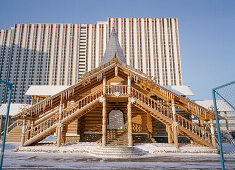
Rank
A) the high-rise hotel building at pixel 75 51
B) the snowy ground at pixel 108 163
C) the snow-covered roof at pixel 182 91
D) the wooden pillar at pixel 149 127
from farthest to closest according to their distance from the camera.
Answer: the high-rise hotel building at pixel 75 51 < the snow-covered roof at pixel 182 91 < the wooden pillar at pixel 149 127 < the snowy ground at pixel 108 163

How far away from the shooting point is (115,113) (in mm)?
20156

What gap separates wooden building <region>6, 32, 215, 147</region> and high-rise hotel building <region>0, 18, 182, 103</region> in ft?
224

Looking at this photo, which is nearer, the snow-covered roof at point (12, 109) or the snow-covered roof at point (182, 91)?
the snow-covered roof at point (12, 109)

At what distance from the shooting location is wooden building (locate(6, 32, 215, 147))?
45.0 feet

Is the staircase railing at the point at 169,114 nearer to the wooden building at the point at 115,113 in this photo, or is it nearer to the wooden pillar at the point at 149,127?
the wooden building at the point at 115,113

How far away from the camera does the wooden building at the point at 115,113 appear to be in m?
13.7

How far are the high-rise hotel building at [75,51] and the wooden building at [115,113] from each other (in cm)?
6834

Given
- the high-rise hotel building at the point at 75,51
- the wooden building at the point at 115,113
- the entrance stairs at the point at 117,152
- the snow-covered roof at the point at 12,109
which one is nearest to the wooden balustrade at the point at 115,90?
the wooden building at the point at 115,113

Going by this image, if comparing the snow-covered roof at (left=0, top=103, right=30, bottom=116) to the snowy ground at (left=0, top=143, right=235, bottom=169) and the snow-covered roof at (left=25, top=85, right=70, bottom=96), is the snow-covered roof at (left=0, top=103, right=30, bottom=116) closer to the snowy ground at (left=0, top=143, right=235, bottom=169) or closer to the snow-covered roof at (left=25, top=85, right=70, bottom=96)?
the snow-covered roof at (left=25, top=85, right=70, bottom=96)

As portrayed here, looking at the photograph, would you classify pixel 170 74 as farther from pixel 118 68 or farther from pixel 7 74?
pixel 7 74

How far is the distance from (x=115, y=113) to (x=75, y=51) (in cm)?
7878

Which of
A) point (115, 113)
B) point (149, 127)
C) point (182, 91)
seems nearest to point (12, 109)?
point (115, 113)

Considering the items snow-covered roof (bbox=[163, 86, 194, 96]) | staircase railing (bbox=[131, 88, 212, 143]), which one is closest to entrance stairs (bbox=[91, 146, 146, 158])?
staircase railing (bbox=[131, 88, 212, 143])

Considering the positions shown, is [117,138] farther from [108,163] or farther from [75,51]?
[75,51]
